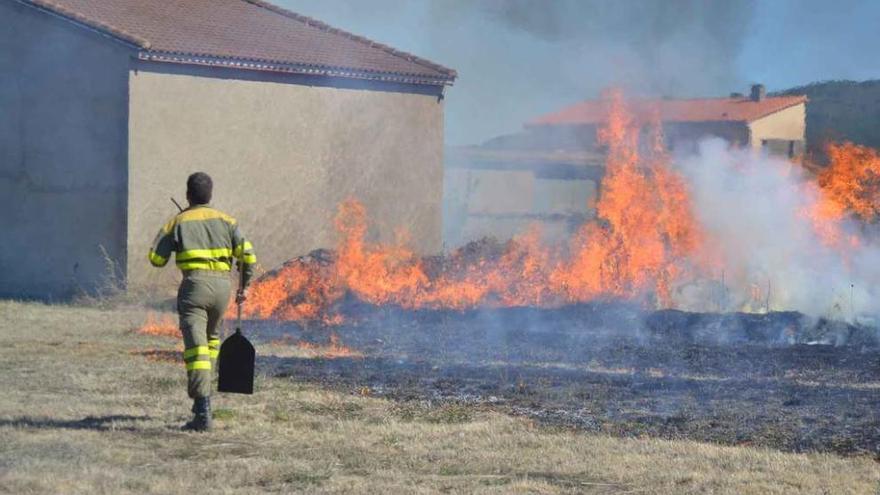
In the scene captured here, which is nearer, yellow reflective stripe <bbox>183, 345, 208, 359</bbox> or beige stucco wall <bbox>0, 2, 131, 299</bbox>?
yellow reflective stripe <bbox>183, 345, 208, 359</bbox>

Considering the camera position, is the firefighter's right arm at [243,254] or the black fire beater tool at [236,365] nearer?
the firefighter's right arm at [243,254]

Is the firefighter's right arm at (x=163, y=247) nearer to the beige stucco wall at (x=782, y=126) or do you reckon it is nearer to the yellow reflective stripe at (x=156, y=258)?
the yellow reflective stripe at (x=156, y=258)

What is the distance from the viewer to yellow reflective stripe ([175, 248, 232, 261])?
984cm

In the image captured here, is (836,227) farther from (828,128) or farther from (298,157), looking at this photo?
(828,128)

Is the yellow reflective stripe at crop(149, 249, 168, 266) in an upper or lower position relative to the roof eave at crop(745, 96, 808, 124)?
lower

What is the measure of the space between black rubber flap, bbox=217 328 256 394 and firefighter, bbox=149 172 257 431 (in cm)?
25

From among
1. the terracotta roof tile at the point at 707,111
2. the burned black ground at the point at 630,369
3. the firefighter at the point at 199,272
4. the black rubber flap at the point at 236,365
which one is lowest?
the burned black ground at the point at 630,369

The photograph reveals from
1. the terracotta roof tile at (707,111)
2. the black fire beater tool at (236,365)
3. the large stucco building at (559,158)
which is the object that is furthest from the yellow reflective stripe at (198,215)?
the terracotta roof tile at (707,111)

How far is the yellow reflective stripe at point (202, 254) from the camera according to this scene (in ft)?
32.3

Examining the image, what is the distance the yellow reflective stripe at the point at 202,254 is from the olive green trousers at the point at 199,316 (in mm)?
116

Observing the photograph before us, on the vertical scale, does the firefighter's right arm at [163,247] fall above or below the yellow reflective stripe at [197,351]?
above

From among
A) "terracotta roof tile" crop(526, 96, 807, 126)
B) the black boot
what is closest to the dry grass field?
the black boot

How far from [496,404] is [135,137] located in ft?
35.7

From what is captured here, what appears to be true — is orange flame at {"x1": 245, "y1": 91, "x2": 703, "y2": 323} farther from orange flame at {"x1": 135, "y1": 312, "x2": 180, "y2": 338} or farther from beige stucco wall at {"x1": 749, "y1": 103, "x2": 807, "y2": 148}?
beige stucco wall at {"x1": 749, "y1": 103, "x2": 807, "y2": 148}
